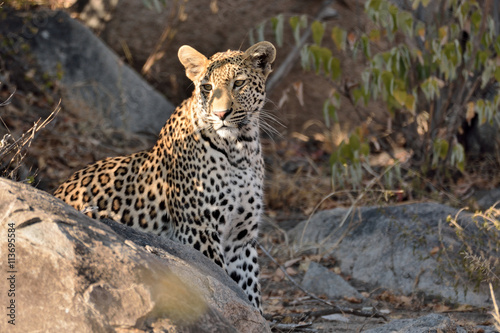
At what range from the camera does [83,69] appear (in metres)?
10.4

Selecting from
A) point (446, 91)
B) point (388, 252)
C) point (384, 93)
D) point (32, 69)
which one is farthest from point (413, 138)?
point (32, 69)

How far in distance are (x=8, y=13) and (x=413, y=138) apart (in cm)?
600

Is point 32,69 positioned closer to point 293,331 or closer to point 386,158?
point 386,158

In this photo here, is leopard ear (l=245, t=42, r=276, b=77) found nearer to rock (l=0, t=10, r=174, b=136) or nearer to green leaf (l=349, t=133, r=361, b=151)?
green leaf (l=349, t=133, r=361, b=151)

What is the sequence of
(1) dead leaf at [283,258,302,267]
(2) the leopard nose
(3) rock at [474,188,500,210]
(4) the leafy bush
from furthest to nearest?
1. (3) rock at [474,188,500,210]
2. (1) dead leaf at [283,258,302,267]
3. (4) the leafy bush
4. (2) the leopard nose

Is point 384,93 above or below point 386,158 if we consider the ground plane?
above

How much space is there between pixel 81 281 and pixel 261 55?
2.91 m

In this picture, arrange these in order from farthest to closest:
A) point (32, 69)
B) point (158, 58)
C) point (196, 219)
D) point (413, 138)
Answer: point (158, 58), point (32, 69), point (413, 138), point (196, 219)

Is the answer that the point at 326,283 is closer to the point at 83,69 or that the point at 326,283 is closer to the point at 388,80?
the point at 388,80

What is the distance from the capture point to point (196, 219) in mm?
5348

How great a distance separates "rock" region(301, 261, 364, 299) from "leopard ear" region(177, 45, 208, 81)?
2.39 metres

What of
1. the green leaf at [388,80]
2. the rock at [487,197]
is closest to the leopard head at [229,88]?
the green leaf at [388,80]

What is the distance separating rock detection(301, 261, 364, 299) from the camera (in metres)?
6.61

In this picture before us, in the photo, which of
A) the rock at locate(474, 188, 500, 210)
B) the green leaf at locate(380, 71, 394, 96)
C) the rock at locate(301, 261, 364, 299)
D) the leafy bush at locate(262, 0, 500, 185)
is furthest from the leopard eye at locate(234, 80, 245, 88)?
the rock at locate(474, 188, 500, 210)
